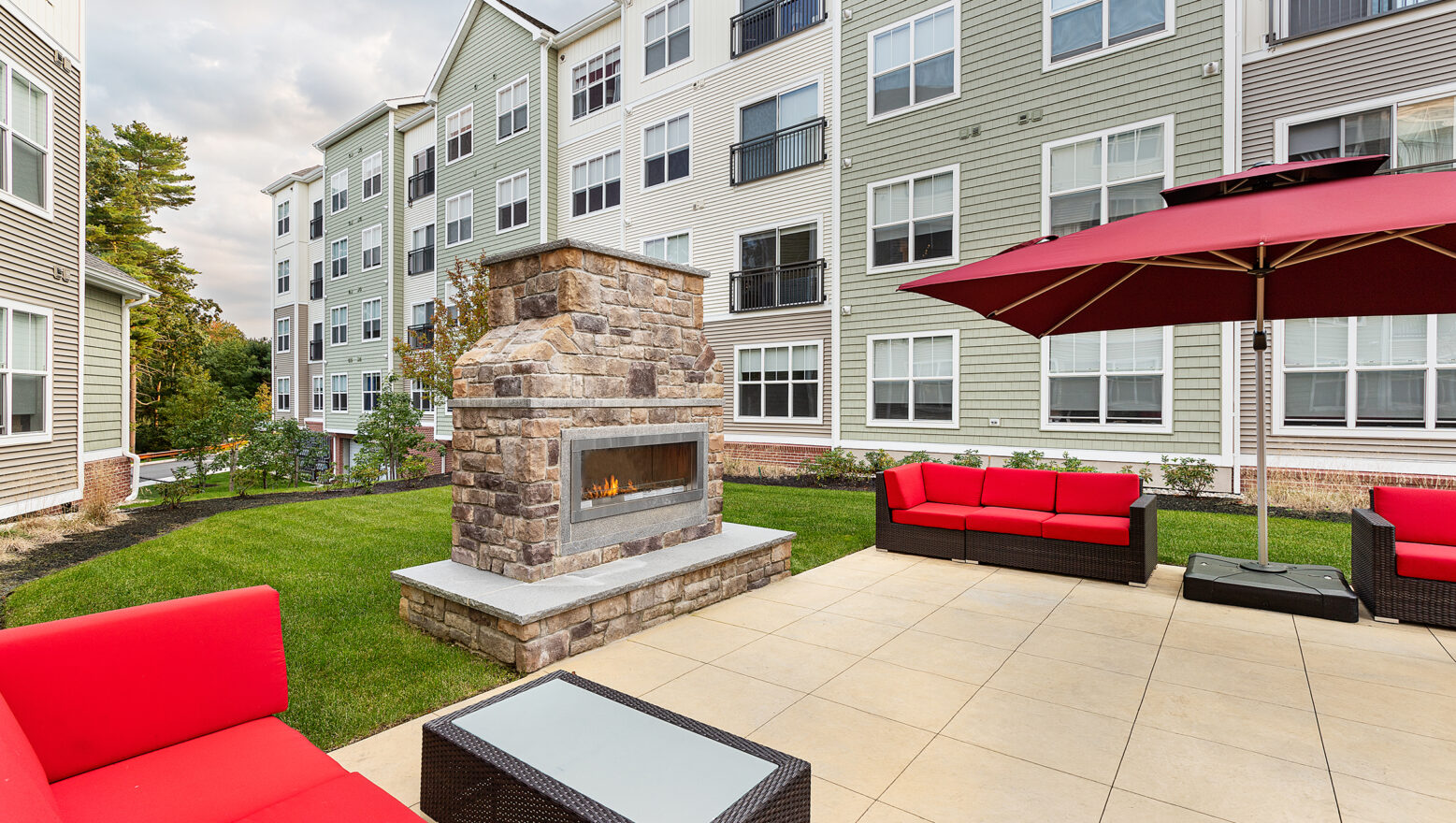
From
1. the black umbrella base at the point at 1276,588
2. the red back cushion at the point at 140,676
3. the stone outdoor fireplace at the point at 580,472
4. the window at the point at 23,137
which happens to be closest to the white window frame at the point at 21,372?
the window at the point at 23,137

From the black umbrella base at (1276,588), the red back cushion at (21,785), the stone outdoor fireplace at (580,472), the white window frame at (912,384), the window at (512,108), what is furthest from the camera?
the window at (512,108)

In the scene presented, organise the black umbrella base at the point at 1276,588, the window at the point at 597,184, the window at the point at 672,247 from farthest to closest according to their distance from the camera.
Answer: the window at the point at 597,184, the window at the point at 672,247, the black umbrella base at the point at 1276,588

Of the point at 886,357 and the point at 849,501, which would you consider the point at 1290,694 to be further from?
the point at 886,357

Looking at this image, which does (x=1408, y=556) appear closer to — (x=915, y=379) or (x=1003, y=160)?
(x=915, y=379)

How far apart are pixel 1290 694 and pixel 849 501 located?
653cm

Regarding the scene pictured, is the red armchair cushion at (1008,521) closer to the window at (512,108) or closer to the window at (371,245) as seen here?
the window at (512,108)

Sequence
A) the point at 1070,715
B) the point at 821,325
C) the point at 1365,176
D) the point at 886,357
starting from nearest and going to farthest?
the point at 1070,715 < the point at 1365,176 < the point at 886,357 < the point at 821,325

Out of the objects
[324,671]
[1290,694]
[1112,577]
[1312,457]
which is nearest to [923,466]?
[1112,577]

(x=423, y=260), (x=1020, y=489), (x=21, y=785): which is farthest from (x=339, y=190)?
(x=21, y=785)

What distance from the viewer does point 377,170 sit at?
904 inches

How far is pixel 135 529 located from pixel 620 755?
915 cm

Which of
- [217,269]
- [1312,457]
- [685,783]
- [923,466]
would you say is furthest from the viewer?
[217,269]

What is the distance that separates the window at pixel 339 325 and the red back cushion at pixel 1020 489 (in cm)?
2414

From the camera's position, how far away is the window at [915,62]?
39.3 ft
